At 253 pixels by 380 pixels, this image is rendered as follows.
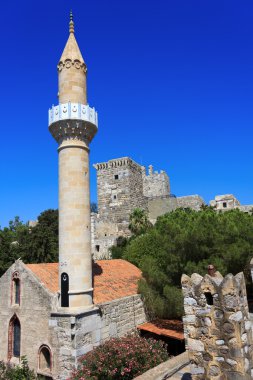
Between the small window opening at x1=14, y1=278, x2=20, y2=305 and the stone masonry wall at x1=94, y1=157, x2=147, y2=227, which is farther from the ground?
the stone masonry wall at x1=94, y1=157, x2=147, y2=227

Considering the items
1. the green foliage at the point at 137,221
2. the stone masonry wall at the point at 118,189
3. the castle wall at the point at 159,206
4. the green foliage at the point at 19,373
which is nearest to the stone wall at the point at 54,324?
the green foliage at the point at 19,373

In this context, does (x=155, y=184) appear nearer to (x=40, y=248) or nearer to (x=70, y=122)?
(x=40, y=248)

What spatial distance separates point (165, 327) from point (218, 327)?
35.2 ft

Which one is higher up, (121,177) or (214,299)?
(121,177)

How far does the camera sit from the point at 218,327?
6.67 m

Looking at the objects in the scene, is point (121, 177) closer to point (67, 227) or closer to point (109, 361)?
point (67, 227)

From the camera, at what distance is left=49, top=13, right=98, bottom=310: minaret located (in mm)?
14359

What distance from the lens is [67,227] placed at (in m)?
14.8

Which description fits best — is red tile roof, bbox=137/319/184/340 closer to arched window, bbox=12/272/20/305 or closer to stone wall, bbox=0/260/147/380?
stone wall, bbox=0/260/147/380

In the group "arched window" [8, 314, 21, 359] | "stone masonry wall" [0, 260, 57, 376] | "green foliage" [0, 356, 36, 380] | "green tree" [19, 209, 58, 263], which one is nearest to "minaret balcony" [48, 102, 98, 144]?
"stone masonry wall" [0, 260, 57, 376]

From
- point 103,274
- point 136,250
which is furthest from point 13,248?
point 103,274

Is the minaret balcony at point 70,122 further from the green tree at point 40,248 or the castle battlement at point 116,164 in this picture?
the castle battlement at point 116,164

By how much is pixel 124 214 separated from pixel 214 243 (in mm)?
30450

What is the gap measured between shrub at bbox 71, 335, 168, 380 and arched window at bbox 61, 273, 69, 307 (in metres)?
2.25
